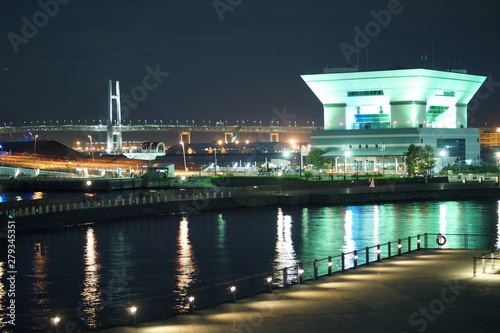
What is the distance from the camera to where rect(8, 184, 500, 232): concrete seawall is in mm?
33344

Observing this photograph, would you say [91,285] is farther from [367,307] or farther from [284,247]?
[284,247]

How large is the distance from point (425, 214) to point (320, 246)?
14633 mm

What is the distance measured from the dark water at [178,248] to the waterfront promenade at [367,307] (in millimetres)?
2789

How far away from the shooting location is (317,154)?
7969 cm

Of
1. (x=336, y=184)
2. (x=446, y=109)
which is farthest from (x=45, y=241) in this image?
(x=446, y=109)

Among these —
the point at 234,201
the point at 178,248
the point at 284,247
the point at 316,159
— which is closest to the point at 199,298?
the point at 178,248

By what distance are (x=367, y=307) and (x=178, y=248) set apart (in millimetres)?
14070

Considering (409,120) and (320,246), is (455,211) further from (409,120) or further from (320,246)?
(409,120)

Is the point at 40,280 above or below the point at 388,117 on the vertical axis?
below

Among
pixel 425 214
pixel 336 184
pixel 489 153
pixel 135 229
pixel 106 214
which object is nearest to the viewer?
pixel 135 229

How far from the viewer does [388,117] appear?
82562 mm

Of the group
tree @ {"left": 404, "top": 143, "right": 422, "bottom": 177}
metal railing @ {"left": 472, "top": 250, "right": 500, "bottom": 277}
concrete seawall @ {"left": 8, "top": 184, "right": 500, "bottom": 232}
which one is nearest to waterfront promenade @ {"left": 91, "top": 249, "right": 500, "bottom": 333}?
metal railing @ {"left": 472, "top": 250, "right": 500, "bottom": 277}

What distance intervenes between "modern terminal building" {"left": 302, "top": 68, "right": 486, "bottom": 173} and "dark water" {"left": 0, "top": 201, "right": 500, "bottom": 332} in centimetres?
Result: 3473

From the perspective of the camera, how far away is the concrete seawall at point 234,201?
3334 centimetres
